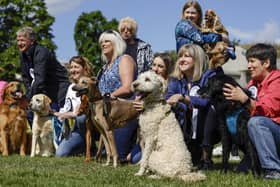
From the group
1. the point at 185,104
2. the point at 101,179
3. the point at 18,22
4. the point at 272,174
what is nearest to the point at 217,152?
the point at 185,104

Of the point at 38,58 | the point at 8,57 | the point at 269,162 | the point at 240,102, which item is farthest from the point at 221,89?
the point at 8,57

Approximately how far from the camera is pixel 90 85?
24.0 feet

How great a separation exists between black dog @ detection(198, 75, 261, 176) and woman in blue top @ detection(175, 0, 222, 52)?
5.81ft

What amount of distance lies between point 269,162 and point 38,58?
5.48 m

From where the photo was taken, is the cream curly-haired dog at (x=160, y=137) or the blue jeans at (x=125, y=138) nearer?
the cream curly-haired dog at (x=160, y=137)

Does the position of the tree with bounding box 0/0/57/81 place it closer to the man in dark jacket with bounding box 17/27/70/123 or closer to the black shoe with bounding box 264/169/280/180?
the man in dark jacket with bounding box 17/27/70/123

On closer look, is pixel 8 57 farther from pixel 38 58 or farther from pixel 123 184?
pixel 123 184

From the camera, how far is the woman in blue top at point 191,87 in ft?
22.5

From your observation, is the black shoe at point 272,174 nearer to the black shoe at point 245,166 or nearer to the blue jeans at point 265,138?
the blue jeans at point 265,138

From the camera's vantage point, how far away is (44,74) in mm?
9695

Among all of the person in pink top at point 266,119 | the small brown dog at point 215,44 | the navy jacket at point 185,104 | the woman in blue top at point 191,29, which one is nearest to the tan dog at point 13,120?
the woman in blue top at point 191,29

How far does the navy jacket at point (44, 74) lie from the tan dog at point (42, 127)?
49 centimetres

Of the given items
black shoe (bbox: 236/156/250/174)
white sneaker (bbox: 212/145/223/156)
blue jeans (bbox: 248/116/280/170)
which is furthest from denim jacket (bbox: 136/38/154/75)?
blue jeans (bbox: 248/116/280/170)

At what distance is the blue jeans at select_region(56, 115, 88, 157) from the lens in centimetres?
906
